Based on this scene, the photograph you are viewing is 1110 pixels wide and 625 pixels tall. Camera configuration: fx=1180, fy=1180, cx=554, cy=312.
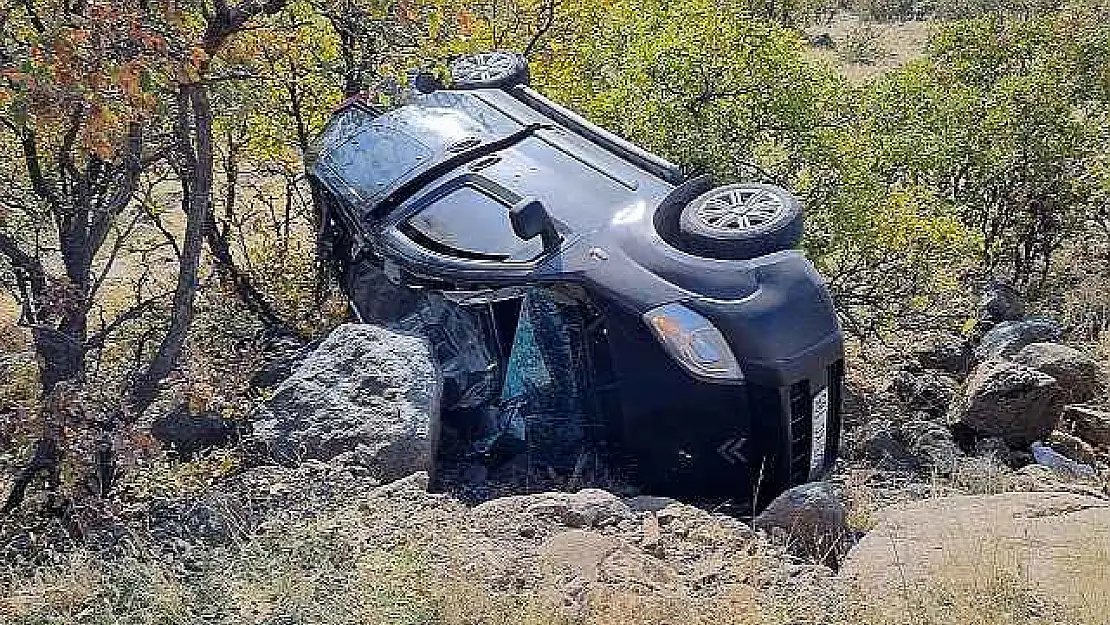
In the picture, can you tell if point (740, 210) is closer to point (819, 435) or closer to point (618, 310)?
point (618, 310)

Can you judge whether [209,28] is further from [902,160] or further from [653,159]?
[902,160]

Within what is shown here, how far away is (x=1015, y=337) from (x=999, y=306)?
5.19 feet

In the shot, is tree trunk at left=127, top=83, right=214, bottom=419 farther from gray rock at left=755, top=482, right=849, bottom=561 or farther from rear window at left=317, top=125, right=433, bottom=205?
gray rock at left=755, top=482, right=849, bottom=561

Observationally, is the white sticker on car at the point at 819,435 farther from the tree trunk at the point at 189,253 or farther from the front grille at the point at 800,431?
→ the tree trunk at the point at 189,253

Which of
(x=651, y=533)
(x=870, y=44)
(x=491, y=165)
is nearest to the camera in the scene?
(x=651, y=533)

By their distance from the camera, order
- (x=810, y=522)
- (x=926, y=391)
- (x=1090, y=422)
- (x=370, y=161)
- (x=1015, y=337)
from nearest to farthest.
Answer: (x=810, y=522), (x=370, y=161), (x=1090, y=422), (x=926, y=391), (x=1015, y=337)

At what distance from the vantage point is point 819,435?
571 centimetres

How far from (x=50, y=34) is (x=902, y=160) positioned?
7487 mm

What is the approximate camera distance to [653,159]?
276 inches

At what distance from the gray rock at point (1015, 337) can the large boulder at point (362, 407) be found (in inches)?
169

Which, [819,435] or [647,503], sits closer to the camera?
[647,503]

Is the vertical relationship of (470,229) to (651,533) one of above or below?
above

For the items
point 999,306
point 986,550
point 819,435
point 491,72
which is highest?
point 491,72

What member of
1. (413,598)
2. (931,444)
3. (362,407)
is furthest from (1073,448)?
(413,598)
